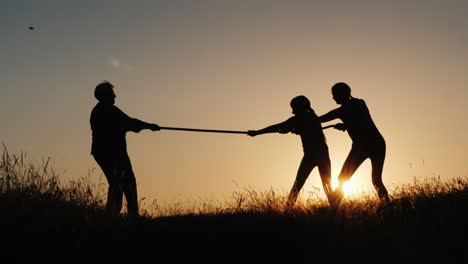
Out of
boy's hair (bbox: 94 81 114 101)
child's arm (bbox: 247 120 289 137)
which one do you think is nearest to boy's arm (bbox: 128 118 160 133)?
boy's hair (bbox: 94 81 114 101)

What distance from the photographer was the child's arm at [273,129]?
928cm

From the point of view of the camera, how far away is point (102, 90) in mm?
7680

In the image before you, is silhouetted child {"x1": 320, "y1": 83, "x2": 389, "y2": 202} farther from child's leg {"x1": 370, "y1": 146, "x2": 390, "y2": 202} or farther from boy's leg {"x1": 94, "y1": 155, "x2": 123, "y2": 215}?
boy's leg {"x1": 94, "y1": 155, "x2": 123, "y2": 215}

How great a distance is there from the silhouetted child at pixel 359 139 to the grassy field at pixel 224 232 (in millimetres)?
594

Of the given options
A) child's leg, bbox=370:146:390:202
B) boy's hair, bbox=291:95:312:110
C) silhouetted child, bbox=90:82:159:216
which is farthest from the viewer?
boy's hair, bbox=291:95:312:110

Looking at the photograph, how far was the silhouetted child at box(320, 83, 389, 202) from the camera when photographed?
26.3 ft

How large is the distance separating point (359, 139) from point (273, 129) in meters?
2.07

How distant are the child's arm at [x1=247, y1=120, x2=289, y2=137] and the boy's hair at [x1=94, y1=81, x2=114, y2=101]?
3.18 meters

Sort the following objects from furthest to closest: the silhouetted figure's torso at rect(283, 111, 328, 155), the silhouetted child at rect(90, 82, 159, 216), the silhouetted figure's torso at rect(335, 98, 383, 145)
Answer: the silhouetted figure's torso at rect(283, 111, 328, 155) < the silhouetted figure's torso at rect(335, 98, 383, 145) < the silhouetted child at rect(90, 82, 159, 216)

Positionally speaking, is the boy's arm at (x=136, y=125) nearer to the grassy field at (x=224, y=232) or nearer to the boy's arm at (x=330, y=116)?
the grassy field at (x=224, y=232)

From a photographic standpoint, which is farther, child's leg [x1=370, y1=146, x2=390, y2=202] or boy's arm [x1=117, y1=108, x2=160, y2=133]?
child's leg [x1=370, y1=146, x2=390, y2=202]

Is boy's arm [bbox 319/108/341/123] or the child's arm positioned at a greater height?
the child's arm

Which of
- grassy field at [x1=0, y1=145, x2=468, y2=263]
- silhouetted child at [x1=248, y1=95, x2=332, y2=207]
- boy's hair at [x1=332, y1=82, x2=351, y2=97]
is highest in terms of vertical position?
boy's hair at [x1=332, y1=82, x2=351, y2=97]

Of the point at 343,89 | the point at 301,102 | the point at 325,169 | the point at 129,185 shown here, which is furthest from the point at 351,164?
the point at 129,185
